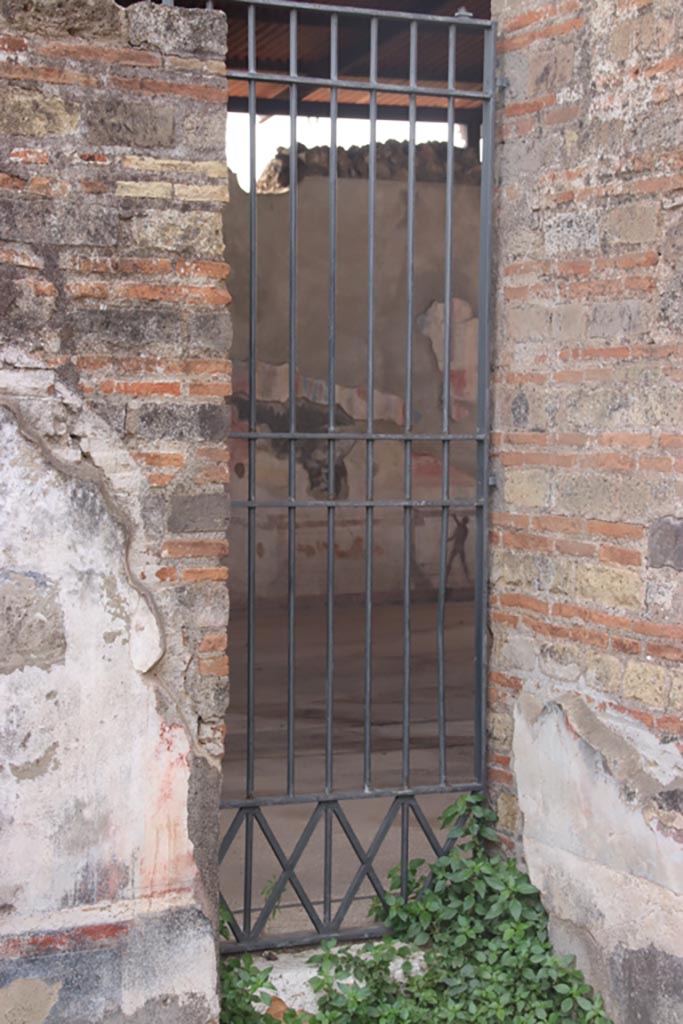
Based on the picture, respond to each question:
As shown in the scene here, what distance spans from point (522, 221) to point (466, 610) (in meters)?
6.99

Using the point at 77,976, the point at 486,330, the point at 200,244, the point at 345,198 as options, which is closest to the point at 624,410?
the point at 486,330

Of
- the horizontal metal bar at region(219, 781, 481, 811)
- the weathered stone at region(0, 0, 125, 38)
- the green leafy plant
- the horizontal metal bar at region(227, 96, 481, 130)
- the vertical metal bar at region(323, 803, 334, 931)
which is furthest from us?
the horizontal metal bar at region(227, 96, 481, 130)

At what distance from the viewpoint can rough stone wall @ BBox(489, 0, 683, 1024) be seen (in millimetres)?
3488

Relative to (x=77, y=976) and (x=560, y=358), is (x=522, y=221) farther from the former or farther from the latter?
(x=77, y=976)

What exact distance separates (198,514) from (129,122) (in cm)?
112

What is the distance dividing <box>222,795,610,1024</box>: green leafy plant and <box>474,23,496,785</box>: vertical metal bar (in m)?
0.31

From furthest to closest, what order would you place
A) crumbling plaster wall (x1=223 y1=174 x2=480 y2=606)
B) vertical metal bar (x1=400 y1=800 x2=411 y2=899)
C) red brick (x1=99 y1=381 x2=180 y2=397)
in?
crumbling plaster wall (x1=223 y1=174 x2=480 y2=606)
vertical metal bar (x1=400 y1=800 x2=411 y2=899)
red brick (x1=99 y1=381 x2=180 y2=397)

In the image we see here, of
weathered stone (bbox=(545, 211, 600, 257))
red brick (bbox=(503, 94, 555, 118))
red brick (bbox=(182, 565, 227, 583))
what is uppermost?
red brick (bbox=(503, 94, 555, 118))

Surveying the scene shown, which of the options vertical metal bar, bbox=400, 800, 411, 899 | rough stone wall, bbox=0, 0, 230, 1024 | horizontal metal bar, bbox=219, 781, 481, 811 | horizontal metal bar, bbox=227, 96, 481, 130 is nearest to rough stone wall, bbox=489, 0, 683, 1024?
horizontal metal bar, bbox=219, 781, 481, 811

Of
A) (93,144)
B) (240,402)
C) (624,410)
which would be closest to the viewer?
(93,144)

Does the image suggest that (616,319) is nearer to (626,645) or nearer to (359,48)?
(626,645)

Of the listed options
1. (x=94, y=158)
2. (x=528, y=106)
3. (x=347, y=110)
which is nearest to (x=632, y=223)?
(x=528, y=106)

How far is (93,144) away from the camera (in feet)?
10.7

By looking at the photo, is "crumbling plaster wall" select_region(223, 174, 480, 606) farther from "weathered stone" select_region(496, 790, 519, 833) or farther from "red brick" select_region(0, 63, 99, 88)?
"red brick" select_region(0, 63, 99, 88)
